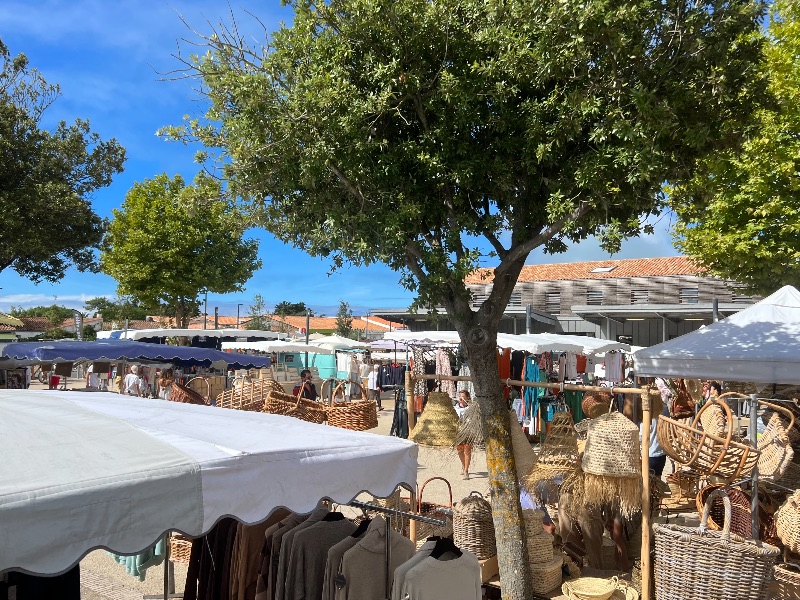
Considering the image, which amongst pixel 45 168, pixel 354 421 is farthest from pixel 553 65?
pixel 45 168

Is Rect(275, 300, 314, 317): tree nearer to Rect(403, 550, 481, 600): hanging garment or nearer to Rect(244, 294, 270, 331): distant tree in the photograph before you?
Rect(244, 294, 270, 331): distant tree

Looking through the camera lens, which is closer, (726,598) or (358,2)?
(726,598)

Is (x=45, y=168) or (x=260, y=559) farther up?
(x=45, y=168)

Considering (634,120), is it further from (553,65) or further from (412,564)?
(412,564)

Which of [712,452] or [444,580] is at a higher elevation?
[712,452]

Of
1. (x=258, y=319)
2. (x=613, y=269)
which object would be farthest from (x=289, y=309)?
(x=613, y=269)

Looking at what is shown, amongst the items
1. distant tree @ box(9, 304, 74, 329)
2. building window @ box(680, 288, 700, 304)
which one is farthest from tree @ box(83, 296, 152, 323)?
building window @ box(680, 288, 700, 304)

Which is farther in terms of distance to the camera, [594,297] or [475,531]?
[594,297]

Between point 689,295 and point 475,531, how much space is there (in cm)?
2500

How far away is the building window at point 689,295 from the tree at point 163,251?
20.3 metres

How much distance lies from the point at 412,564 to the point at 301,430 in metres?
1.07

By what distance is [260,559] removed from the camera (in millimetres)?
4551

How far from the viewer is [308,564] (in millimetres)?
4203

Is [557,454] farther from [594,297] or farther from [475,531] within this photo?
[594,297]
